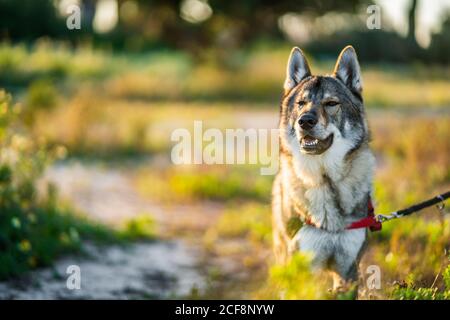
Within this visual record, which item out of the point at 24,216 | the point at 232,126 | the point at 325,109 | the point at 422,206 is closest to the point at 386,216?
the point at 422,206

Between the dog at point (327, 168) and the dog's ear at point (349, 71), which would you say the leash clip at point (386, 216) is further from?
the dog's ear at point (349, 71)

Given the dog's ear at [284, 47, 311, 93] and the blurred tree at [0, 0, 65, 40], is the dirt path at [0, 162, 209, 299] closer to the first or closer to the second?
the dog's ear at [284, 47, 311, 93]

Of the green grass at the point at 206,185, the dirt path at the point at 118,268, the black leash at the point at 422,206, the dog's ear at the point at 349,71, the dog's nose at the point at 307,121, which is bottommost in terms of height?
the dirt path at the point at 118,268

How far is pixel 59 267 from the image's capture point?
533cm

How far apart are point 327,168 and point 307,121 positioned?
1.40ft

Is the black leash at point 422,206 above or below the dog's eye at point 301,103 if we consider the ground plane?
below

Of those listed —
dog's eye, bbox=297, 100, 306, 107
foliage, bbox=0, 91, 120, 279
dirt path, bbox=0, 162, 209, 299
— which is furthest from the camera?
foliage, bbox=0, 91, 120, 279

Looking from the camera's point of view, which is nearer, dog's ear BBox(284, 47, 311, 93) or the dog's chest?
the dog's chest

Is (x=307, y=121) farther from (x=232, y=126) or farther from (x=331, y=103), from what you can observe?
(x=232, y=126)

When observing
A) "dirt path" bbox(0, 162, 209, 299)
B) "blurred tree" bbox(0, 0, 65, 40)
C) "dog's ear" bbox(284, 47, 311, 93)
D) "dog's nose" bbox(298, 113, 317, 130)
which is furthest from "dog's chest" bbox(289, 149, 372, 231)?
"blurred tree" bbox(0, 0, 65, 40)

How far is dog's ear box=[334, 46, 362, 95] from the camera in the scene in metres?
3.96

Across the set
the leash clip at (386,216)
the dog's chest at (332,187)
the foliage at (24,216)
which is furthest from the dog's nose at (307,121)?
the foliage at (24,216)

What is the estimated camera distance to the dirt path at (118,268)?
4.84 m

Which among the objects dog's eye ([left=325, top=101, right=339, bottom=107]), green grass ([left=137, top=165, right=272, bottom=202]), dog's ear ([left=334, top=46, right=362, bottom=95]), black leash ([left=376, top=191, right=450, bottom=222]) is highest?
dog's ear ([left=334, top=46, right=362, bottom=95])
